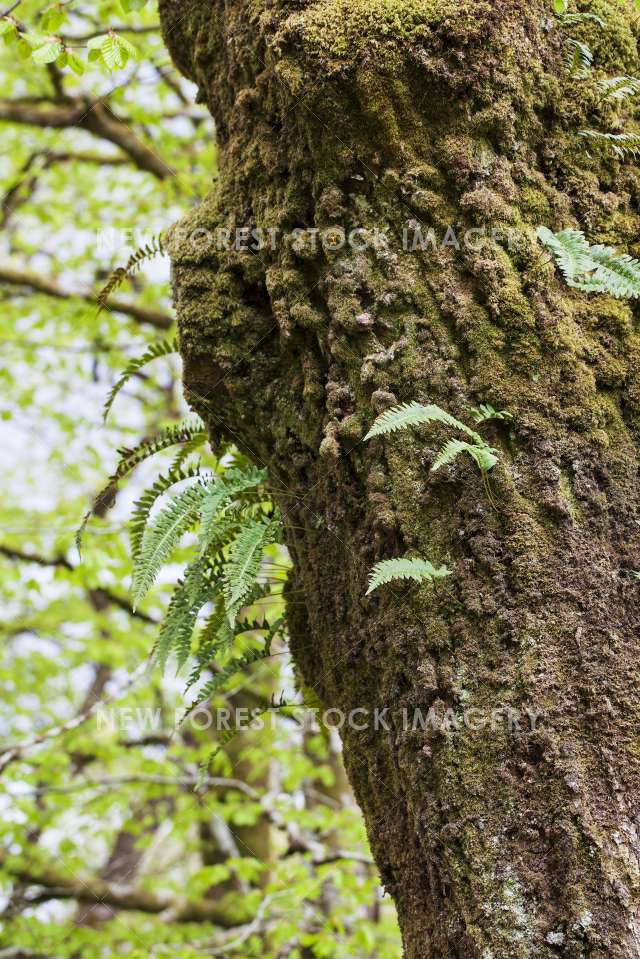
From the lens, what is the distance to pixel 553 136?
2246mm

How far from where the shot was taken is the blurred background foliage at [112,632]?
21.4ft

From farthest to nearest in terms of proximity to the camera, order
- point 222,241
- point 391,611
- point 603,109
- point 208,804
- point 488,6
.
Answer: point 208,804
point 222,241
point 603,109
point 488,6
point 391,611

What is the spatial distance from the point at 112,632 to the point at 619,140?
7690 mm

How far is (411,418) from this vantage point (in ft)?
6.10

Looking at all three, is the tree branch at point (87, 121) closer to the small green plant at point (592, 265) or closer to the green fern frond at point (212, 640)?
the green fern frond at point (212, 640)

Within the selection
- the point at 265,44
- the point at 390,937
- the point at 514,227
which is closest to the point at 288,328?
the point at 514,227

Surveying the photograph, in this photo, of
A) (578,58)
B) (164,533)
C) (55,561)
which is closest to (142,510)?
(164,533)

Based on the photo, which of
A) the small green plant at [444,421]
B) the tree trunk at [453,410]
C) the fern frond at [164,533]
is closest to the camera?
the tree trunk at [453,410]

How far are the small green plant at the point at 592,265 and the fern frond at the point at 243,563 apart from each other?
117 centimetres

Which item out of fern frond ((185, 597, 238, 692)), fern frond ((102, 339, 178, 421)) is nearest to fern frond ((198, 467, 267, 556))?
fern frond ((185, 597, 238, 692))

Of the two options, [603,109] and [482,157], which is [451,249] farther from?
[603,109]

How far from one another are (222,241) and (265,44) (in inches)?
22.6

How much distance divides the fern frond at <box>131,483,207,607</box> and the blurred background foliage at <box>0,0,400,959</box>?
3359 mm

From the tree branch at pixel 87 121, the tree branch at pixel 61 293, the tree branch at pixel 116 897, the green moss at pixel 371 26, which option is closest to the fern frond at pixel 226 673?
the green moss at pixel 371 26
